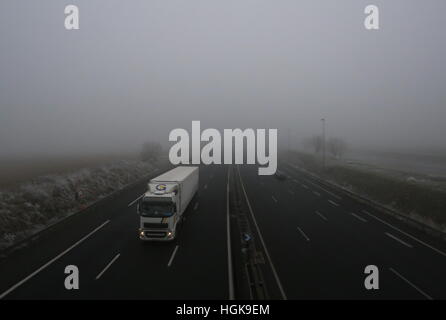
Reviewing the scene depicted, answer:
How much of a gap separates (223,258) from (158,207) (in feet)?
16.2

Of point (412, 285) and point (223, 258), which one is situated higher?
point (412, 285)

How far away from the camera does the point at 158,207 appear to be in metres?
13.8

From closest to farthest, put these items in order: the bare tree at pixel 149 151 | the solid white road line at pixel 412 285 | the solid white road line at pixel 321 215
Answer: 1. the solid white road line at pixel 412 285
2. the solid white road line at pixel 321 215
3. the bare tree at pixel 149 151

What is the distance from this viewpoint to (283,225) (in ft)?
57.5

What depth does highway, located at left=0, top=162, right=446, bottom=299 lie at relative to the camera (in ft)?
31.7

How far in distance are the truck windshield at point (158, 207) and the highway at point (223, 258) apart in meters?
2.19

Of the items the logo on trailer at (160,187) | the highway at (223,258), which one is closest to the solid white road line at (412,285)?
the highway at (223,258)

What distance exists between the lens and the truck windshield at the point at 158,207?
44.8ft

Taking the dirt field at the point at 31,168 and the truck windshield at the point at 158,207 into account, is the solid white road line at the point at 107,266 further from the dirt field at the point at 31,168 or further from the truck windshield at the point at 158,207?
the dirt field at the point at 31,168

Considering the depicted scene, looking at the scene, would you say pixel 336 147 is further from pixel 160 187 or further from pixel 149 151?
pixel 160 187

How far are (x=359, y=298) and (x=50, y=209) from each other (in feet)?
73.2

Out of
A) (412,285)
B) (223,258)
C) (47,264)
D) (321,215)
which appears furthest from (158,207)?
(321,215)

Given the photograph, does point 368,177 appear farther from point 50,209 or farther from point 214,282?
point 50,209
